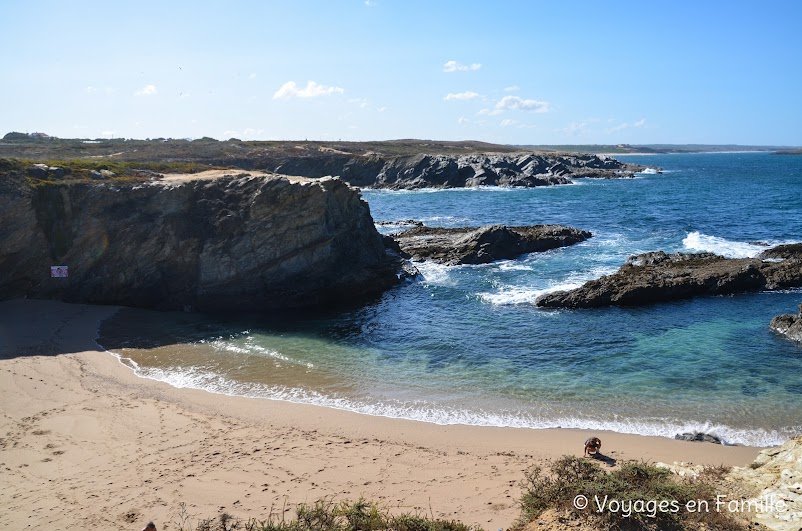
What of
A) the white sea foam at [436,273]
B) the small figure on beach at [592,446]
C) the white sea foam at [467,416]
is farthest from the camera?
the white sea foam at [436,273]

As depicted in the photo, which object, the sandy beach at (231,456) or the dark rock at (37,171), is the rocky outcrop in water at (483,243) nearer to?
the sandy beach at (231,456)

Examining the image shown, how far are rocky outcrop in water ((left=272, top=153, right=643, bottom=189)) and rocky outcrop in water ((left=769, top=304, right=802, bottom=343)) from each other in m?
70.1

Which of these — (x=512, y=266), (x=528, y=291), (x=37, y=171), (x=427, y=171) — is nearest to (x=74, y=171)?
(x=37, y=171)

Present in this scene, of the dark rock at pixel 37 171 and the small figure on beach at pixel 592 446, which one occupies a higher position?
the dark rock at pixel 37 171

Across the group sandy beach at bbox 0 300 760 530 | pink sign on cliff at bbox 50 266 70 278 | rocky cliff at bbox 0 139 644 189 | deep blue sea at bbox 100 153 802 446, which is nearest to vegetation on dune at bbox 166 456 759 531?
sandy beach at bbox 0 300 760 530

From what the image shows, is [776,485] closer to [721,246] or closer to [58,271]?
[58,271]

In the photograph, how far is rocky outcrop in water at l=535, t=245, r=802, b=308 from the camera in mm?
24891

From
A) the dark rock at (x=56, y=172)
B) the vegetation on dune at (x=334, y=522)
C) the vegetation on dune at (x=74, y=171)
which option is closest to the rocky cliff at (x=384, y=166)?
the vegetation on dune at (x=74, y=171)

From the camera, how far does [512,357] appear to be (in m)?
19.1

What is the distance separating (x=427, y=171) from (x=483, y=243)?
211 ft

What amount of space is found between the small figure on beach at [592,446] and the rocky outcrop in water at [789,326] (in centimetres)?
1197

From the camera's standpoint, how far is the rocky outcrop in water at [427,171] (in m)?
92.7

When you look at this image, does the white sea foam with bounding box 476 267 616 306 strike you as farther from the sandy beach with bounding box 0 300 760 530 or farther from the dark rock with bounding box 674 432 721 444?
the dark rock with bounding box 674 432 721 444

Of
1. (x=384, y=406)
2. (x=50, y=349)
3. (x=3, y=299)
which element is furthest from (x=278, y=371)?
(x=3, y=299)
